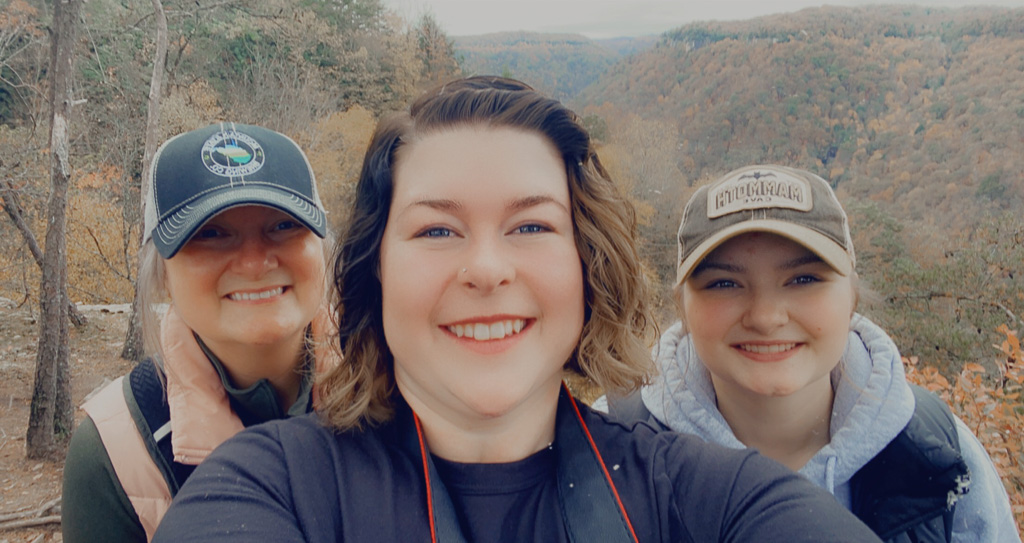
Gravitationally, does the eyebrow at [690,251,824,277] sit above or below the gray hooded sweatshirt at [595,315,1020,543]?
above

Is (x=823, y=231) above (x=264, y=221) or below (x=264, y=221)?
below

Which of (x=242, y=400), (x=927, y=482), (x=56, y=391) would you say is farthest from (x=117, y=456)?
(x=56, y=391)

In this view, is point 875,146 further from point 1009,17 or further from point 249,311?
point 249,311

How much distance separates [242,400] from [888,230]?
24.8 metres

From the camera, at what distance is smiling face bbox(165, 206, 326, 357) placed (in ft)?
5.98

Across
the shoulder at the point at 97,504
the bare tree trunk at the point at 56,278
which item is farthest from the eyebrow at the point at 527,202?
the bare tree trunk at the point at 56,278

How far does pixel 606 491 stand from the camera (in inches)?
49.6

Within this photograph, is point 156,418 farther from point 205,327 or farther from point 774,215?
point 774,215

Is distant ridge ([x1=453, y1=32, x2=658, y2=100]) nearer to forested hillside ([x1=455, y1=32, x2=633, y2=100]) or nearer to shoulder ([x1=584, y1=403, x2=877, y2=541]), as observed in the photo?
forested hillside ([x1=455, y1=32, x2=633, y2=100])

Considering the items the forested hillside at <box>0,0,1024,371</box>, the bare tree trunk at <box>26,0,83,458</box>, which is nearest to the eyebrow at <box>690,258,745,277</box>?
the forested hillside at <box>0,0,1024,371</box>

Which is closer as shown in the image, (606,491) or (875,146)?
(606,491)

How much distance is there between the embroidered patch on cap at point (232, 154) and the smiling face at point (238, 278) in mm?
137

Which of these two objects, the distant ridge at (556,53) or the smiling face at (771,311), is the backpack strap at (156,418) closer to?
the smiling face at (771,311)

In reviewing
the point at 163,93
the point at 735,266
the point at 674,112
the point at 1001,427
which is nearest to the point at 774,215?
the point at 735,266
